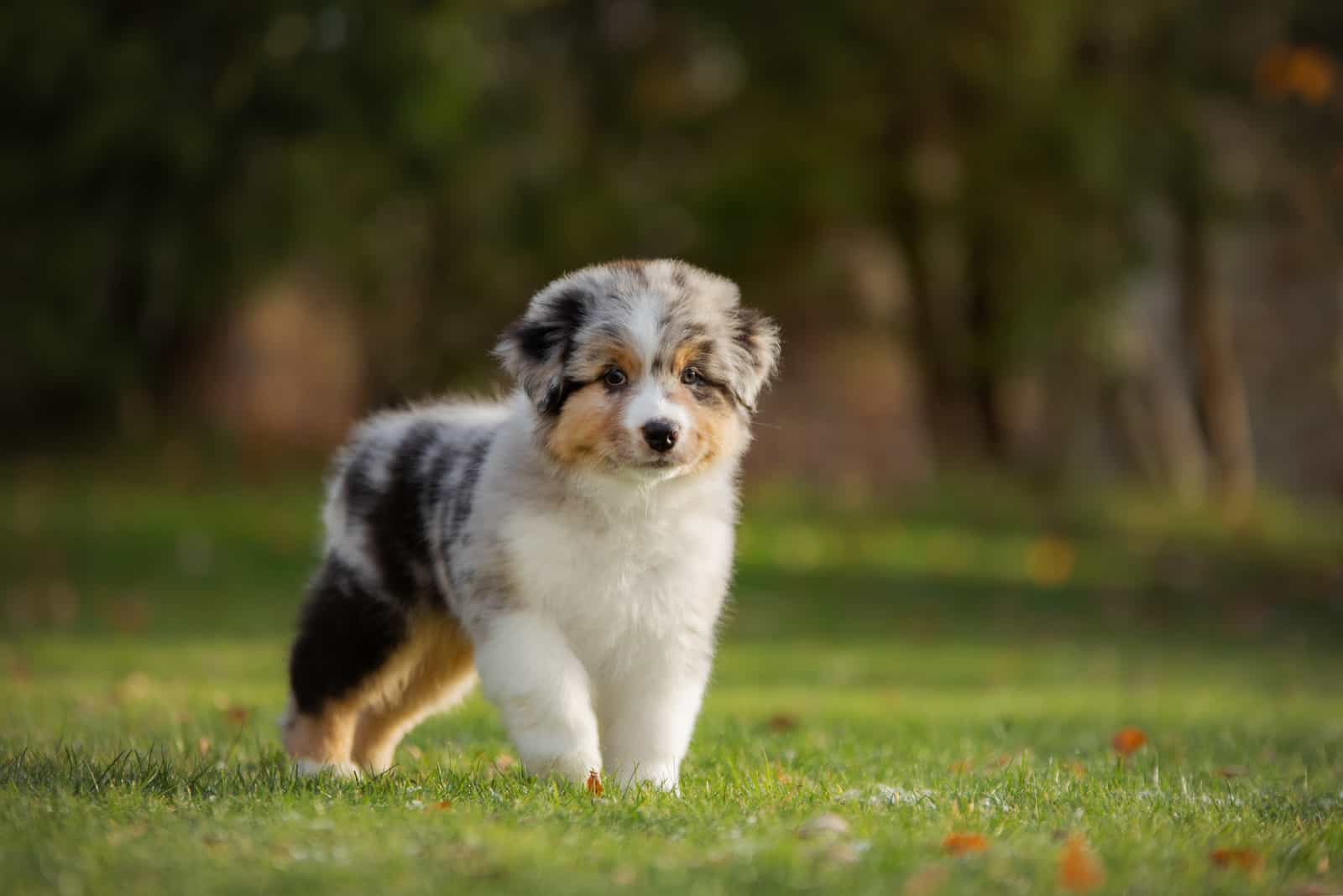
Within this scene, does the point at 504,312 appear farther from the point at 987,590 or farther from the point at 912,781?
the point at 912,781

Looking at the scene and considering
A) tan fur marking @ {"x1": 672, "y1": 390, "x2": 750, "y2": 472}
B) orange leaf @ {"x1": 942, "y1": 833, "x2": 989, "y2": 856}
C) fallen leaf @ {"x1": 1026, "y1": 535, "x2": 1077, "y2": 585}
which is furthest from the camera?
fallen leaf @ {"x1": 1026, "y1": 535, "x2": 1077, "y2": 585}

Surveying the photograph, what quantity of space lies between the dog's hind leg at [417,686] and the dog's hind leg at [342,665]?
0.06m

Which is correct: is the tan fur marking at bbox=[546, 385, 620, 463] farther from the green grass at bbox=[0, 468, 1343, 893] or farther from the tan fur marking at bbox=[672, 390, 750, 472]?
the green grass at bbox=[0, 468, 1343, 893]

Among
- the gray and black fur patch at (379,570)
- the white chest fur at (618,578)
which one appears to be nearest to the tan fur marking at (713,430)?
the white chest fur at (618,578)

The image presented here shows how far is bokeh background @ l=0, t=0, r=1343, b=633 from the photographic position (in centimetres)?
1642

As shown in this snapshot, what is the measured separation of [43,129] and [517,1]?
5190 mm

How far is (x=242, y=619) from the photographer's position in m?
14.4

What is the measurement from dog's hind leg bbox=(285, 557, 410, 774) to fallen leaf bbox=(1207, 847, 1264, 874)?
3209 millimetres

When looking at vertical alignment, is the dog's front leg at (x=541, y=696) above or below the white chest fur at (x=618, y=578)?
below

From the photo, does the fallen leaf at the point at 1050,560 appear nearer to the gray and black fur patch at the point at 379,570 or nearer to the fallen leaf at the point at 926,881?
the gray and black fur patch at the point at 379,570

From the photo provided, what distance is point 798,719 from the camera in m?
8.81

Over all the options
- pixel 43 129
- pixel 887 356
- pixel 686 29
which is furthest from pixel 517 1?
pixel 887 356

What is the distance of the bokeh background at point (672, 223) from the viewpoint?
1642cm

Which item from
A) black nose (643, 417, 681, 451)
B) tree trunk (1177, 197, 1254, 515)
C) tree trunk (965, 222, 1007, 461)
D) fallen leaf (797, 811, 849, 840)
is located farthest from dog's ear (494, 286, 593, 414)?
tree trunk (1177, 197, 1254, 515)
